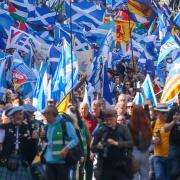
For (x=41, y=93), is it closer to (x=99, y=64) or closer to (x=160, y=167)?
(x=99, y=64)

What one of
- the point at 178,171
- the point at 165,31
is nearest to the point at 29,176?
the point at 178,171

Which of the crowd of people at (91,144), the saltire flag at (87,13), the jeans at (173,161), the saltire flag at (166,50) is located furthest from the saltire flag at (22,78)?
the jeans at (173,161)

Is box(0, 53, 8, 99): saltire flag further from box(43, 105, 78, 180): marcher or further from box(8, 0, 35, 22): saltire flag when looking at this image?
box(43, 105, 78, 180): marcher

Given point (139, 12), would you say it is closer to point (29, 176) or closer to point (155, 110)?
point (155, 110)

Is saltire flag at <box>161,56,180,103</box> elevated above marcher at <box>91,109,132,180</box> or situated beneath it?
elevated above

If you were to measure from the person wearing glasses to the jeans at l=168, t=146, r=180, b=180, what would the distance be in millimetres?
56

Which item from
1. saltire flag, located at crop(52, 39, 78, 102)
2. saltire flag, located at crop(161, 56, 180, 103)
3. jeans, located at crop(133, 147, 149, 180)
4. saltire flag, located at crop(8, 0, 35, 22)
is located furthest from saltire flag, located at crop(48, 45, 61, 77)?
jeans, located at crop(133, 147, 149, 180)

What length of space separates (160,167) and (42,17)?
14625mm

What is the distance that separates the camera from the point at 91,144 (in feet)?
35.1

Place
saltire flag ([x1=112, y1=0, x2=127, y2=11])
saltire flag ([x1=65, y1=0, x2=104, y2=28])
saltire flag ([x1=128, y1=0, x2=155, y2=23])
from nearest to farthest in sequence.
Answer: saltire flag ([x1=128, y1=0, x2=155, y2=23])
saltire flag ([x1=65, y1=0, x2=104, y2=28])
saltire flag ([x1=112, y1=0, x2=127, y2=11])

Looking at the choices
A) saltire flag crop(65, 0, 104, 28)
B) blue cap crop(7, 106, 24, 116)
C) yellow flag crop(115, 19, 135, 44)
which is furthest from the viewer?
saltire flag crop(65, 0, 104, 28)

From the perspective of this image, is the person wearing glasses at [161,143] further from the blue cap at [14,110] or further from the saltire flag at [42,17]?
the saltire flag at [42,17]

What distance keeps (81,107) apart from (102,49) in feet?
26.9

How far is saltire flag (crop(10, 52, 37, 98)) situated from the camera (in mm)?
18625
